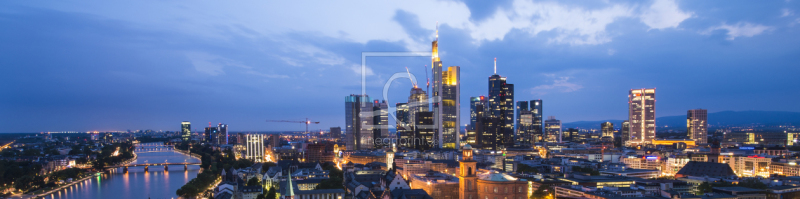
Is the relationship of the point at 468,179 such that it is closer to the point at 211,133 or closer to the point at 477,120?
the point at 477,120

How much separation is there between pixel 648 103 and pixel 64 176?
111217 mm

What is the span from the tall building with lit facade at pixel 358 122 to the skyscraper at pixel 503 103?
3118 cm

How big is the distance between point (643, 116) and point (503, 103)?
31.9 m

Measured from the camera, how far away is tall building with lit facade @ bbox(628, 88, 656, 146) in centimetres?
11081

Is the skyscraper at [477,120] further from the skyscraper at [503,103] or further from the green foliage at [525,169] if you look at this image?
the green foliage at [525,169]

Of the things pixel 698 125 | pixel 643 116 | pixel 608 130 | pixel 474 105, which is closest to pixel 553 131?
pixel 608 130

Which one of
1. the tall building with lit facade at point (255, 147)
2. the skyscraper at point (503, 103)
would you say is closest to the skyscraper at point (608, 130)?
the skyscraper at point (503, 103)

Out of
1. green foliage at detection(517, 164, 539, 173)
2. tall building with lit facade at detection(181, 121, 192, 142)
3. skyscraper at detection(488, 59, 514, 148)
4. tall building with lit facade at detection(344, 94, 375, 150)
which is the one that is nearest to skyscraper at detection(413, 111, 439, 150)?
tall building with lit facade at detection(344, 94, 375, 150)

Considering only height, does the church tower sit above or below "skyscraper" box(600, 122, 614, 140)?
above

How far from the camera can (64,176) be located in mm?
54188

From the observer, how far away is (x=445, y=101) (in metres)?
107

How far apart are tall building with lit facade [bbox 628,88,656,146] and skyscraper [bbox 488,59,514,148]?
27.5 meters

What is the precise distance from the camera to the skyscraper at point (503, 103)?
113125mm

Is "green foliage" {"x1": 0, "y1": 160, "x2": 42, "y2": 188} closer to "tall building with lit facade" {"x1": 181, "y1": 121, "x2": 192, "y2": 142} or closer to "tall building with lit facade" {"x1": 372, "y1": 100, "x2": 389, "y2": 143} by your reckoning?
"tall building with lit facade" {"x1": 372, "y1": 100, "x2": 389, "y2": 143}
